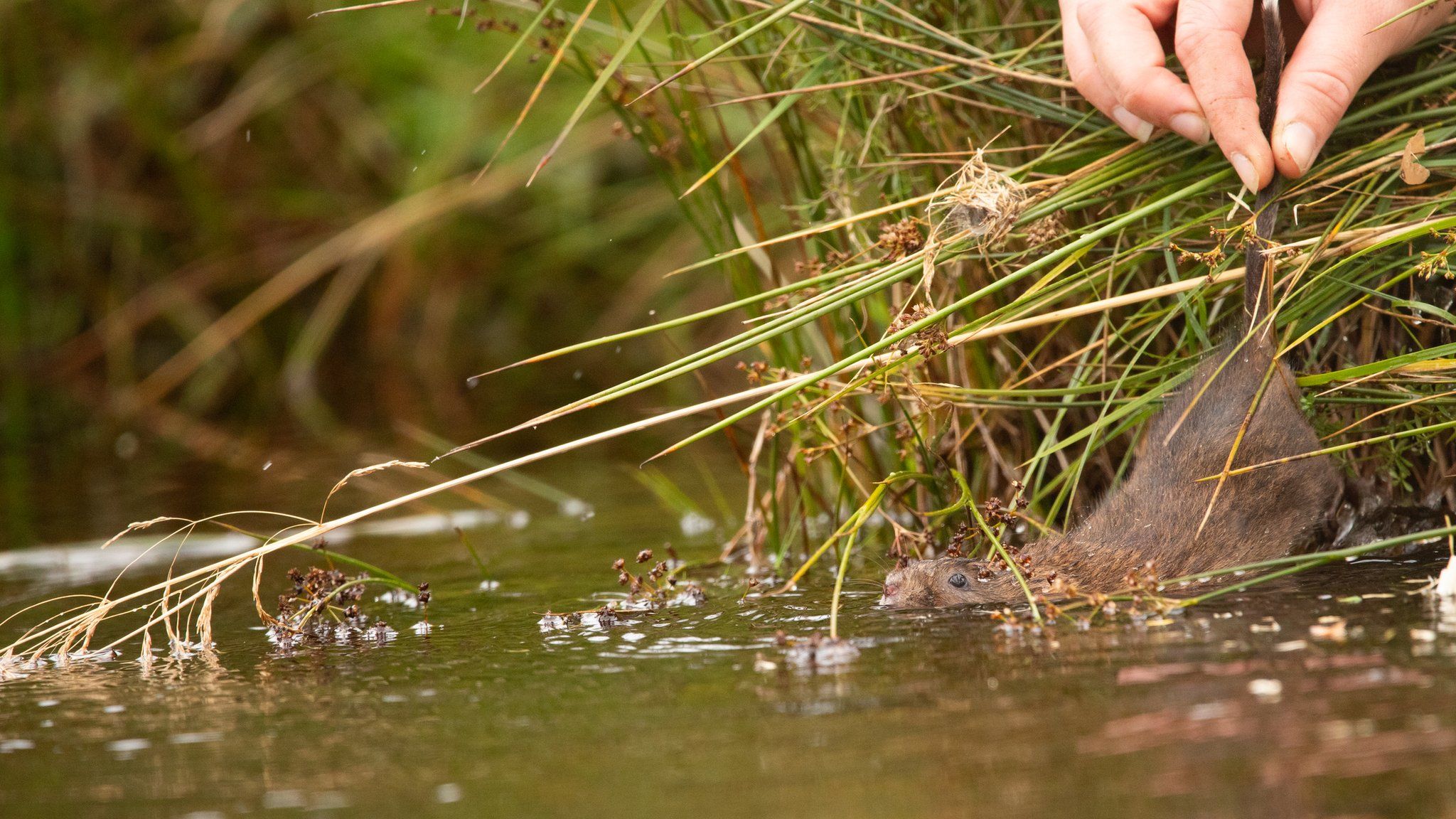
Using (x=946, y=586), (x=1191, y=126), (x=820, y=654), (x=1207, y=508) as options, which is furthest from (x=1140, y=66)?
(x=820, y=654)

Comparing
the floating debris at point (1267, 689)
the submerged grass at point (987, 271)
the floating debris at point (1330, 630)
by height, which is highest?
the submerged grass at point (987, 271)

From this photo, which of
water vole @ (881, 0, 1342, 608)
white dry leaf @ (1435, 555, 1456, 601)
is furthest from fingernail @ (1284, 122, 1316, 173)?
white dry leaf @ (1435, 555, 1456, 601)

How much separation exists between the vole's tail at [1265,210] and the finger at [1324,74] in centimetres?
4

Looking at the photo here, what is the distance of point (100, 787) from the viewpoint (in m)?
2.66

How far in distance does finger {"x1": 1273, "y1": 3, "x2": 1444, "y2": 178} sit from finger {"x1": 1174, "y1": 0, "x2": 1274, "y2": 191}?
51 millimetres

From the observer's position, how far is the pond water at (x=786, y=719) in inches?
89.5

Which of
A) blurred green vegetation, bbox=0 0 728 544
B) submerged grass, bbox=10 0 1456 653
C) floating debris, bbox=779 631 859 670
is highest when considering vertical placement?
blurred green vegetation, bbox=0 0 728 544

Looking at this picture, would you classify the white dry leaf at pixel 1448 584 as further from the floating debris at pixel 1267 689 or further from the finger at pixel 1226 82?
the finger at pixel 1226 82

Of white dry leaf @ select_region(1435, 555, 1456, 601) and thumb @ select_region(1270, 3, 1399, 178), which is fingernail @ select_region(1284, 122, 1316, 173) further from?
white dry leaf @ select_region(1435, 555, 1456, 601)

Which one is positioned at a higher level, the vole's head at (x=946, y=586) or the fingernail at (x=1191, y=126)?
the fingernail at (x=1191, y=126)

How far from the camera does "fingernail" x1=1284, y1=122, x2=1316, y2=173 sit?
3.39 metres

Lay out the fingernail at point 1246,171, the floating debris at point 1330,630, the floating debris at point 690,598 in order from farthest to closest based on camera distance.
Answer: the floating debris at point 690,598 → the fingernail at point 1246,171 → the floating debris at point 1330,630

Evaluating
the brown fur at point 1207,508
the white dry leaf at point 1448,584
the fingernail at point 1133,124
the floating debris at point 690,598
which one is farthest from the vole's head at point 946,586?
the fingernail at point 1133,124

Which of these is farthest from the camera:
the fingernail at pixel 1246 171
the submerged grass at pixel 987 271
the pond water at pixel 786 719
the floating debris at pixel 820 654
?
the submerged grass at pixel 987 271
